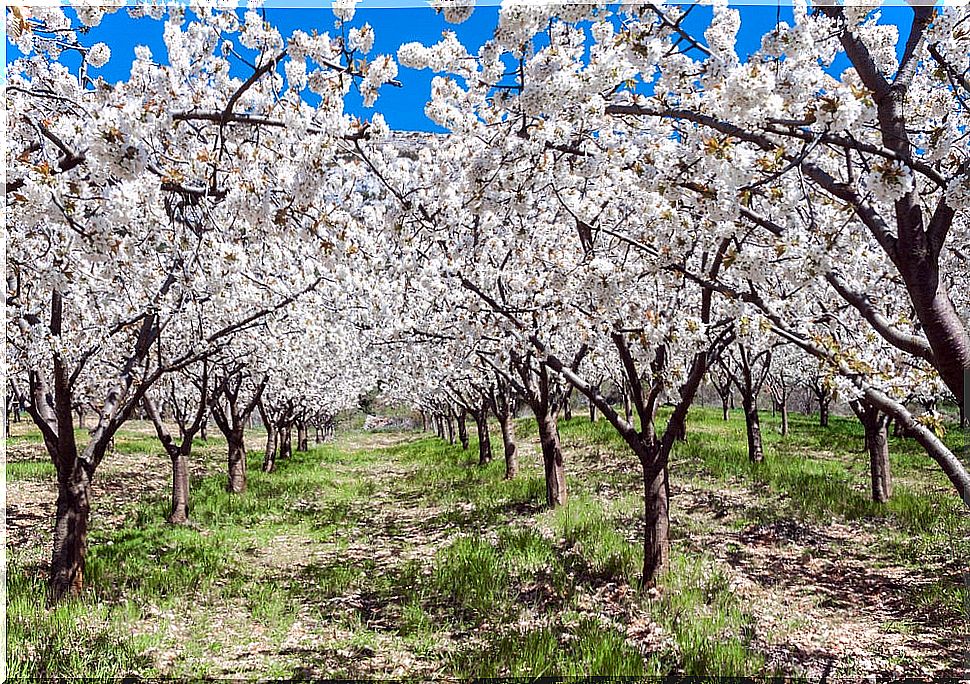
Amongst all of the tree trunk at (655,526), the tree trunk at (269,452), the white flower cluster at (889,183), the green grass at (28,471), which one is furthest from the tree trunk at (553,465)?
the green grass at (28,471)

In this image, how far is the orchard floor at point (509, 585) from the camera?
5.56m

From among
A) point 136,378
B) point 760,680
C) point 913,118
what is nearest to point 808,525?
point 760,680

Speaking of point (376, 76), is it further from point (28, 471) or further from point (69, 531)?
point (28, 471)

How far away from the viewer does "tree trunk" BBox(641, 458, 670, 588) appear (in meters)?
6.98

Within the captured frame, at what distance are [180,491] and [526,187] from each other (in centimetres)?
1001

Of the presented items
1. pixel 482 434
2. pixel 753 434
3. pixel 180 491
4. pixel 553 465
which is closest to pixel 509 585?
pixel 553 465

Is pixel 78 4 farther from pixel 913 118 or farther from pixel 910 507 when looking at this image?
pixel 910 507

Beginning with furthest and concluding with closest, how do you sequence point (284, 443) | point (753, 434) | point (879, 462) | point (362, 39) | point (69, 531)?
point (284, 443), point (753, 434), point (879, 462), point (69, 531), point (362, 39)

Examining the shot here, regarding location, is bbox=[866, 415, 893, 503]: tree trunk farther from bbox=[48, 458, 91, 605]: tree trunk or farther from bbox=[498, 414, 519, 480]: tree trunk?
bbox=[48, 458, 91, 605]: tree trunk

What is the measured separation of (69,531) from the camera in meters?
6.75

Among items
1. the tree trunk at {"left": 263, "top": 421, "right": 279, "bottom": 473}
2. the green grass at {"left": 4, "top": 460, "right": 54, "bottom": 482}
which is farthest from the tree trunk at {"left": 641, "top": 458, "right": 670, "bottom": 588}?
the tree trunk at {"left": 263, "top": 421, "right": 279, "bottom": 473}

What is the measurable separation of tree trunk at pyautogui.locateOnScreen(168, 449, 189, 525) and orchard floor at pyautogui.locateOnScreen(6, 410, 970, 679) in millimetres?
518

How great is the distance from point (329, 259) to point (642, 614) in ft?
15.5

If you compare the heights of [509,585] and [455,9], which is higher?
[455,9]
